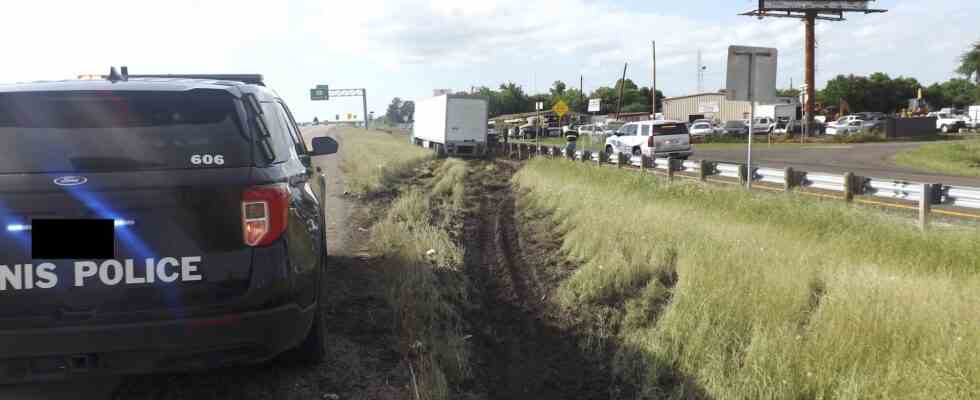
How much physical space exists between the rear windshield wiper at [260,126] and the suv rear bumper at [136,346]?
0.79m

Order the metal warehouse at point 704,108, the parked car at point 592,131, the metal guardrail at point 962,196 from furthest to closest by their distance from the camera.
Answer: the metal warehouse at point 704,108, the parked car at point 592,131, the metal guardrail at point 962,196

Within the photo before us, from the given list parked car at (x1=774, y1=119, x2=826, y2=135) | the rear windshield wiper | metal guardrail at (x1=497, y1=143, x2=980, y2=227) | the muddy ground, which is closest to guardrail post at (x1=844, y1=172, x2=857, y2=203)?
metal guardrail at (x1=497, y1=143, x2=980, y2=227)

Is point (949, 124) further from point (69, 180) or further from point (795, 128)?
point (69, 180)

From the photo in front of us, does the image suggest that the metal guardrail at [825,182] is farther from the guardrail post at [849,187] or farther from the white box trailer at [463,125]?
the white box trailer at [463,125]

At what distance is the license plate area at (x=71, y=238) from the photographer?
11.1 ft

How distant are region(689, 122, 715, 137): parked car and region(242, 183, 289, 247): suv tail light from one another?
175ft

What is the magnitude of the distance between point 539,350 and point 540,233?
5.92m

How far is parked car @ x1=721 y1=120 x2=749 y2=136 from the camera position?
188ft

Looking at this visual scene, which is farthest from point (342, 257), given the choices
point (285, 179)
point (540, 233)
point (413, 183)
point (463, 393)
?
point (413, 183)

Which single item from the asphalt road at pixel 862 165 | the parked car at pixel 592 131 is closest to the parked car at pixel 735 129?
the parked car at pixel 592 131

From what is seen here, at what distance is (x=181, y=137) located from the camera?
12.0 feet

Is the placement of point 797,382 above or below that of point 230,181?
below

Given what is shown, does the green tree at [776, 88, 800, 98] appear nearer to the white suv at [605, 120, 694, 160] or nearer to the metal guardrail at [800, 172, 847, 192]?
the white suv at [605, 120, 694, 160]

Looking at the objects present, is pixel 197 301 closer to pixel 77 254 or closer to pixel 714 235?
pixel 77 254
